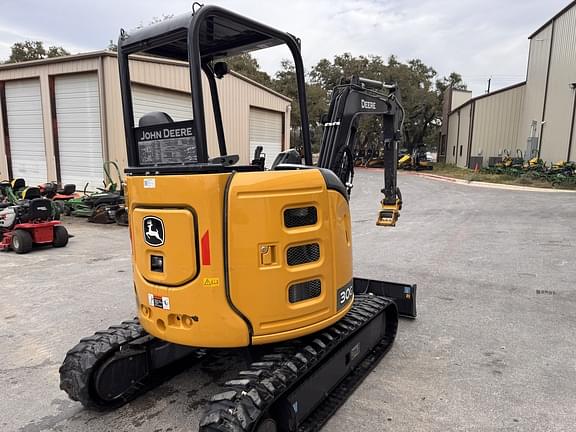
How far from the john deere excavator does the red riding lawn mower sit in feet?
21.4

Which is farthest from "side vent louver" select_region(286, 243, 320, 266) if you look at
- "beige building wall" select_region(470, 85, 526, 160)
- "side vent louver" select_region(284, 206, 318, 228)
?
"beige building wall" select_region(470, 85, 526, 160)

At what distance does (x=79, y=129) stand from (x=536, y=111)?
→ 28.1 m

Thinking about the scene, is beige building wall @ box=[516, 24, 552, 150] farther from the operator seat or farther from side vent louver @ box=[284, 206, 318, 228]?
the operator seat

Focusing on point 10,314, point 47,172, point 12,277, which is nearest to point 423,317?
point 10,314

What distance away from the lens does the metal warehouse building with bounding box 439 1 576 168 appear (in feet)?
83.2

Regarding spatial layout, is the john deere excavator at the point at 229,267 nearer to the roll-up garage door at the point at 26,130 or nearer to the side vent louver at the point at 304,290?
the side vent louver at the point at 304,290

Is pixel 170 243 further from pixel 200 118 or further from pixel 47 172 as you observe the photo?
pixel 47 172

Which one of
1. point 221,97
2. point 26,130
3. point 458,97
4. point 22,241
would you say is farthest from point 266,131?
point 458,97

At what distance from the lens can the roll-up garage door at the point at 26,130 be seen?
1706 cm

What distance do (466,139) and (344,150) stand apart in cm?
3539

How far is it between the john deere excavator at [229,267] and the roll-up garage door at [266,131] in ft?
58.9

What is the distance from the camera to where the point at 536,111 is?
2950cm

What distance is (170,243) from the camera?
293 cm

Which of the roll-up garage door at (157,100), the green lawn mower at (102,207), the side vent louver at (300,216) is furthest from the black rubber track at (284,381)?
the roll-up garage door at (157,100)
